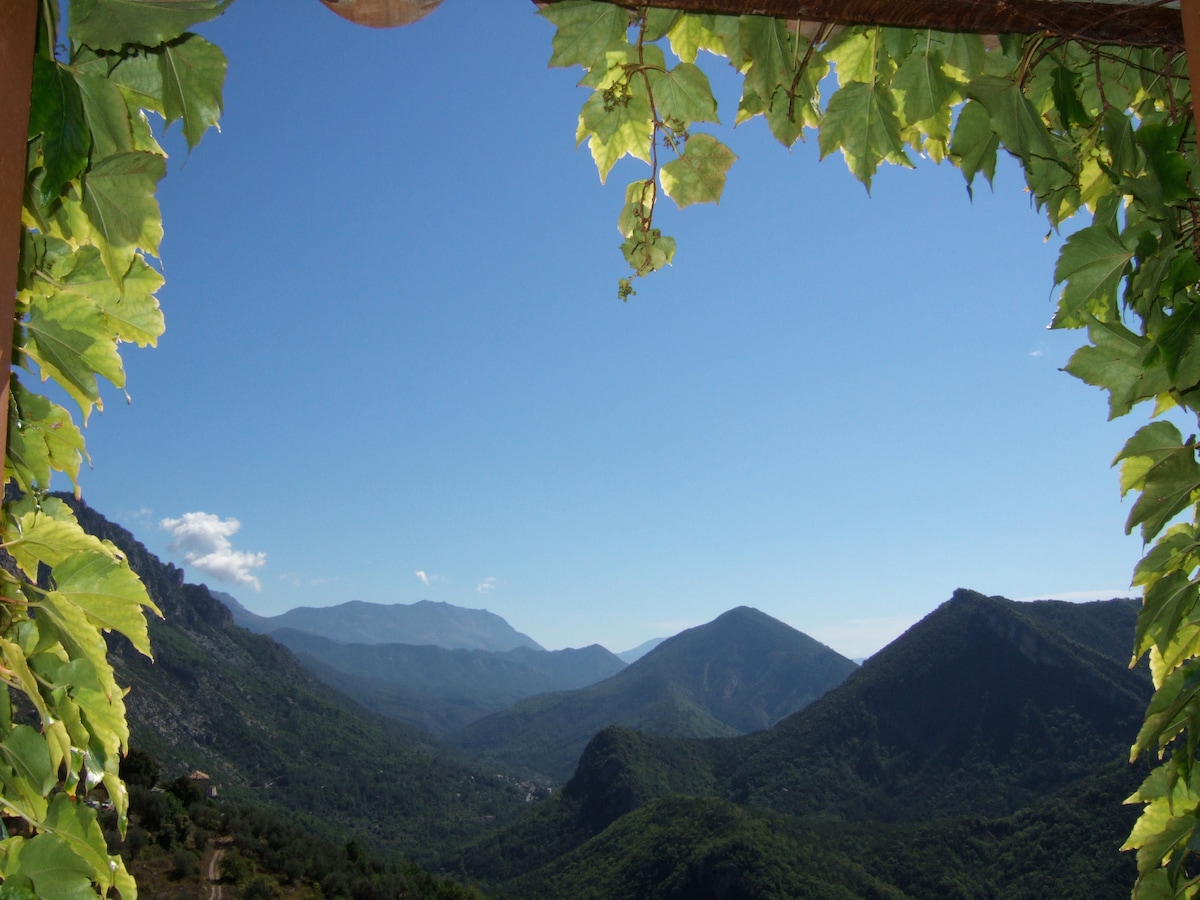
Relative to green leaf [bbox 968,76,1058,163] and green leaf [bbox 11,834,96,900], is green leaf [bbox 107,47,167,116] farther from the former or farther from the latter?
green leaf [bbox 968,76,1058,163]

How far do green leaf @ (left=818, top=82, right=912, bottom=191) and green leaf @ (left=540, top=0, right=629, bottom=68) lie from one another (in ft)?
1.10

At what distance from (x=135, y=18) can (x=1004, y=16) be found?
99 cm

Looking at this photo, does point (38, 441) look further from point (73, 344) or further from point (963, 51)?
point (963, 51)

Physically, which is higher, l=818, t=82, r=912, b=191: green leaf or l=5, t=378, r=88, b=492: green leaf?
l=818, t=82, r=912, b=191: green leaf

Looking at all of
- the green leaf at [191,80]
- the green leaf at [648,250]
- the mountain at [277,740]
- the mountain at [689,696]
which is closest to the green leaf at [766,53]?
the green leaf at [648,250]

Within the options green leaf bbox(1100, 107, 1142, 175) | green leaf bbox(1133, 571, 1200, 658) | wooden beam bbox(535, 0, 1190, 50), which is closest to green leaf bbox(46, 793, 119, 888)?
wooden beam bbox(535, 0, 1190, 50)

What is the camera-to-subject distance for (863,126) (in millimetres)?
1114

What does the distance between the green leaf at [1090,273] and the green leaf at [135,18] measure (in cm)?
105

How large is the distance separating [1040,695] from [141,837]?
5385 cm

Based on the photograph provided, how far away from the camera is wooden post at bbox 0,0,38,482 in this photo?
0.50 m

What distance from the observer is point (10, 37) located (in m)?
0.52

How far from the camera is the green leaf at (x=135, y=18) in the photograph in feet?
2.18

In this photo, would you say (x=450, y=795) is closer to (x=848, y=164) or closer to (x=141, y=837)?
(x=141, y=837)

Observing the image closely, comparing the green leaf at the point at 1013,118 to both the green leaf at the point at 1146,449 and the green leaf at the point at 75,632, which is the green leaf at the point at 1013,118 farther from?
the green leaf at the point at 75,632
